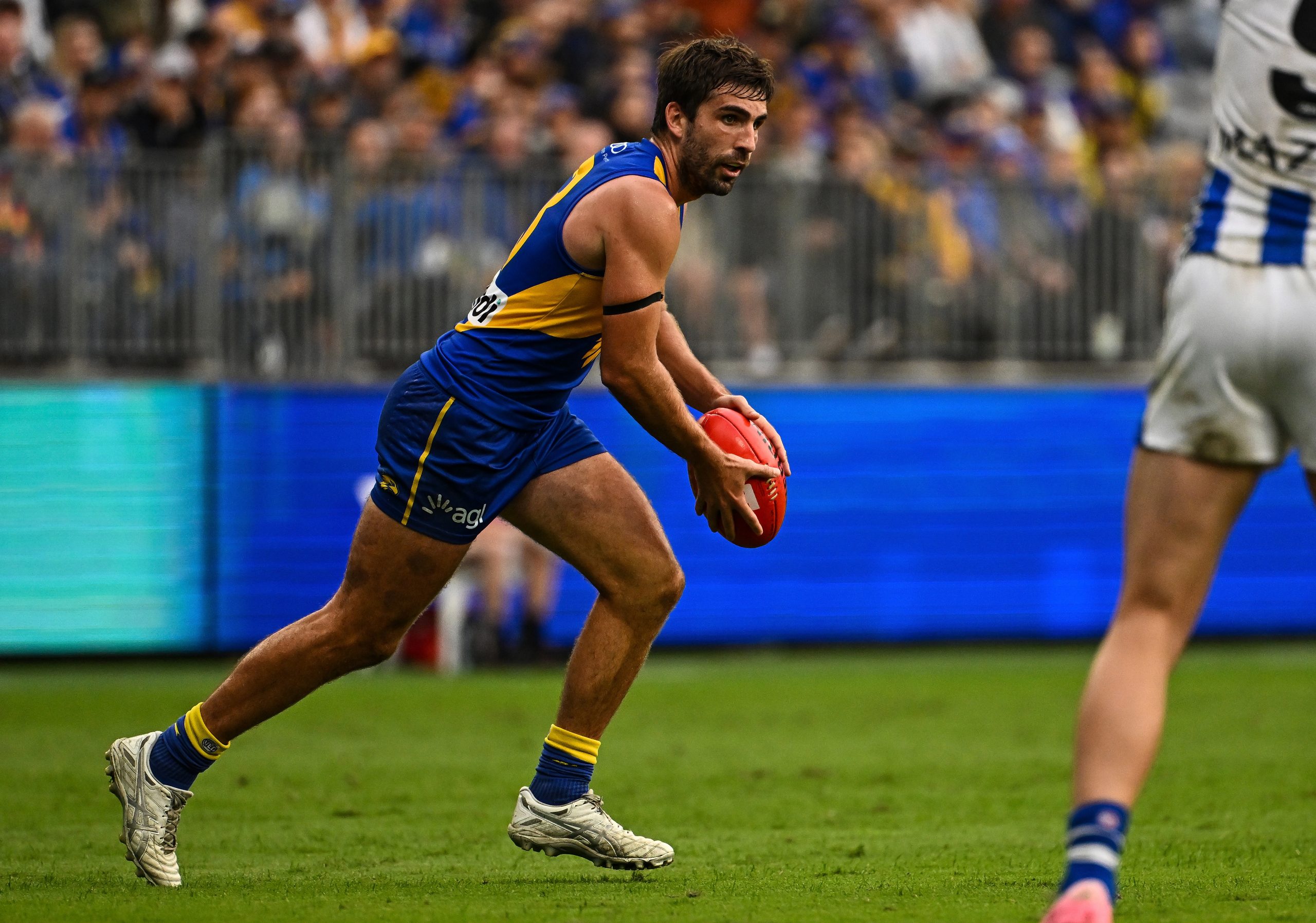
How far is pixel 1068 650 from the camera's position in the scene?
14633 millimetres

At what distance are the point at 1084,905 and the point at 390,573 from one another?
8.53ft

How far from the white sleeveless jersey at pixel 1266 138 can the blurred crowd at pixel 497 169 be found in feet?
31.5

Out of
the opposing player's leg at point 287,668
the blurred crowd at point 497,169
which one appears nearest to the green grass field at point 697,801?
the opposing player's leg at point 287,668

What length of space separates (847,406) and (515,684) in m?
3.79

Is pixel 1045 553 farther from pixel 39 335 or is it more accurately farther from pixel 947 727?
pixel 39 335

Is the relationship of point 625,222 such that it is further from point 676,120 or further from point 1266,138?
point 1266,138

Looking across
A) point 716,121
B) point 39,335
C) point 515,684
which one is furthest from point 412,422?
point 39,335

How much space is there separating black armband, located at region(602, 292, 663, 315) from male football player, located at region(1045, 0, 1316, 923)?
1.79 m

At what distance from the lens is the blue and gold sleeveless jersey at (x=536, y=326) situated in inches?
224

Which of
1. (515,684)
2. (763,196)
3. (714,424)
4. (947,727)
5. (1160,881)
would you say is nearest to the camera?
(1160,881)

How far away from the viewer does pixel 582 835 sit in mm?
5809

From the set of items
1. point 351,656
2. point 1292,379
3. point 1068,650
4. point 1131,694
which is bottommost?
point 1068,650

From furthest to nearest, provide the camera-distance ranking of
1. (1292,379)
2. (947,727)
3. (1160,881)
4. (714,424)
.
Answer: (947,727) < (714,424) < (1160,881) < (1292,379)

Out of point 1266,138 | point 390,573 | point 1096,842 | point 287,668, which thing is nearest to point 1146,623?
point 1096,842
